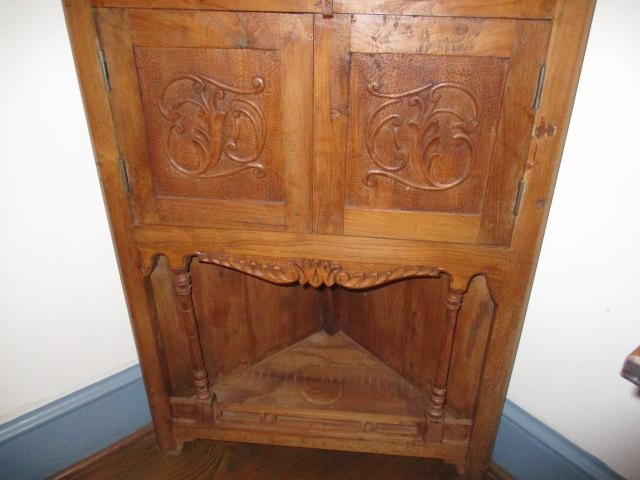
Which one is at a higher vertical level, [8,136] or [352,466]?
[8,136]

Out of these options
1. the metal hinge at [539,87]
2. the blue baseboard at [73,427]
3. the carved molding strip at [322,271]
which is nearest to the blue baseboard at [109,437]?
the blue baseboard at [73,427]

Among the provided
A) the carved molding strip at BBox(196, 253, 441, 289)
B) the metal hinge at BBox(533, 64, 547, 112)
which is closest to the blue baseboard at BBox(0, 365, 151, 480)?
the carved molding strip at BBox(196, 253, 441, 289)

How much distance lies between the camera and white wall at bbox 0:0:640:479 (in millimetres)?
925

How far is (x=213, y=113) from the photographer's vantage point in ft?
2.97

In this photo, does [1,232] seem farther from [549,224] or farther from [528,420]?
[528,420]

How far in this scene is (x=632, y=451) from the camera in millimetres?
1059

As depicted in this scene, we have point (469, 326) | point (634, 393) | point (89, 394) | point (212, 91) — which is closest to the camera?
point (212, 91)

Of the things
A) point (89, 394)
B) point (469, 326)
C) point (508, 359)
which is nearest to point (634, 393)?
point (508, 359)

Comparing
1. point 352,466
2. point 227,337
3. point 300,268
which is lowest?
point 352,466

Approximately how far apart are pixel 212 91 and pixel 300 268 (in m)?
0.43

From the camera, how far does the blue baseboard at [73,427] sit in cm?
125

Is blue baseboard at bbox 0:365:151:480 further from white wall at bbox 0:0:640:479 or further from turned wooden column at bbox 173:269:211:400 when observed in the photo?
turned wooden column at bbox 173:269:211:400

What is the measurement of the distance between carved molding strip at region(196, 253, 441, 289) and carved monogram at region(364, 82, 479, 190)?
0.21 meters

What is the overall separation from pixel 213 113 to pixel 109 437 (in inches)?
43.8
